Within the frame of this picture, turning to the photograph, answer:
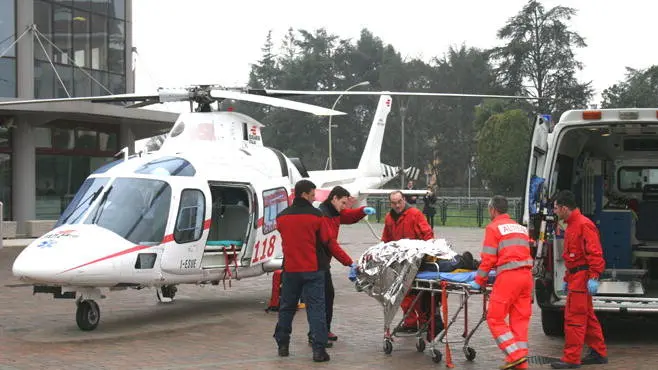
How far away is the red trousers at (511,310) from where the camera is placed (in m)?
8.15

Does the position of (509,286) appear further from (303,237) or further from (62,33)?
(62,33)

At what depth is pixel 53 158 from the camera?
97.7 ft

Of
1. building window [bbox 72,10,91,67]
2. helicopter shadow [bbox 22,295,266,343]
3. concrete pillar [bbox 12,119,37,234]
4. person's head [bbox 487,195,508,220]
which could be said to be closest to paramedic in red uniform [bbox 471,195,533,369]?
person's head [bbox 487,195,508,220]

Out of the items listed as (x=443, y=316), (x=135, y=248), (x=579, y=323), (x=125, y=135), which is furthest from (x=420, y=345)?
(x=125, y=135)

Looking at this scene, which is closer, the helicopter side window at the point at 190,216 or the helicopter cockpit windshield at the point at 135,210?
the helicopter cockpit windshield at the point at 135,210

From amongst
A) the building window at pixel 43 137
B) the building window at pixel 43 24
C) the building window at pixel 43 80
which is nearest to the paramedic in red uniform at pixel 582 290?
the building window at pixel 43 80

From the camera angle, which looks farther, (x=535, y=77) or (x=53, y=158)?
(x=535, y=77)

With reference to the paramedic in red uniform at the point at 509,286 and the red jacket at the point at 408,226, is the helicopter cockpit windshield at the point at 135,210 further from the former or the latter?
the paramedic in red uniform at the point at 509,286

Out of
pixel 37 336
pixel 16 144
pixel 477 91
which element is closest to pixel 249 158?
pixel 37 336

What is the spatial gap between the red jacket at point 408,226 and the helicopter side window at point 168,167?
3.21 meters

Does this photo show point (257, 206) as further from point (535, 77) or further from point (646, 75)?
point (646, 75)

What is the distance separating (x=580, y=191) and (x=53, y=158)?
71.5ft

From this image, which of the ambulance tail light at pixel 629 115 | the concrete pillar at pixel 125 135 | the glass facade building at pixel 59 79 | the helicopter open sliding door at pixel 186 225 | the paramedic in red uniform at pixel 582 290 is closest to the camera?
the paramedic in red uniform at pixel 582 290

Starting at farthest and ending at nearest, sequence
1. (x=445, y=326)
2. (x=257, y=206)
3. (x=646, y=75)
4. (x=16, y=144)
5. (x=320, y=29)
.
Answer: (x=320, y=29)
(x=646, y=75)
(x=16, y=144)
(x=257, y=206)
(x=445, y=326)
